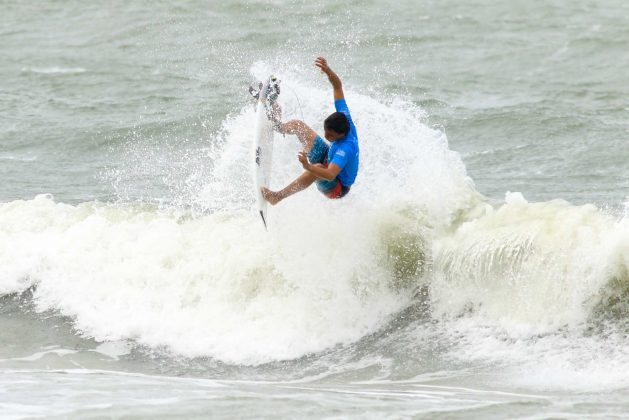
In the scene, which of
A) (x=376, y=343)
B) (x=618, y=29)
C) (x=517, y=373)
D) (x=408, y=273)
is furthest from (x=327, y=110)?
(x=618, y=29)

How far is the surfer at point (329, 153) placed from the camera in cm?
968

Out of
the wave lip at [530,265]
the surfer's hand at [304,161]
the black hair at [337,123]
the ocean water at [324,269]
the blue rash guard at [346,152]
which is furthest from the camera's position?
the blue rash guard at [346,152]

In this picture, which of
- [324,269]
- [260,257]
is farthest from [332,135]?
[260,257]

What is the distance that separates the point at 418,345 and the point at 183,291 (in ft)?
9.73

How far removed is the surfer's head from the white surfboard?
1041mm

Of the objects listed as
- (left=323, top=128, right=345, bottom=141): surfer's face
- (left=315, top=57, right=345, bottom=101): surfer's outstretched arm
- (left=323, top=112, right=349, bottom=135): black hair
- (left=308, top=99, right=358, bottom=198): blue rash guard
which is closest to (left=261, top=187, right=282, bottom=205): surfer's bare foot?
(left=308, top=99, right=358, bottom=198): blue rash guard

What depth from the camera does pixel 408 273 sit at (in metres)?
10.9

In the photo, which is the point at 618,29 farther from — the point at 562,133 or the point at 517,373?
the point at 517,373

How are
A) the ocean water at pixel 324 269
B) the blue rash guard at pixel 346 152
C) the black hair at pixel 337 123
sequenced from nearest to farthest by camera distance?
the ocean water at pixel 324 269
the black hair at pixel 337 123
the blue rash guard at pixel 346 152

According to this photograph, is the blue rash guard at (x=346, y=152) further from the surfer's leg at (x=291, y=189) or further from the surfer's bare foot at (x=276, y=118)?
the surfer's bare foot at (x=276, y=118)

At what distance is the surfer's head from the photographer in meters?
9.65

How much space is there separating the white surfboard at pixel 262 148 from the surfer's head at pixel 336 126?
41.0 inches

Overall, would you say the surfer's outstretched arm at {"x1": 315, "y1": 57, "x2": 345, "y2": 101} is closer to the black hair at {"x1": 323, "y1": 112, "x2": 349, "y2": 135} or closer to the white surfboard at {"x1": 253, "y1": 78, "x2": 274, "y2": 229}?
the black hair at {"x1": 323, "y1": 112, "x2": 349, "y2": 135}

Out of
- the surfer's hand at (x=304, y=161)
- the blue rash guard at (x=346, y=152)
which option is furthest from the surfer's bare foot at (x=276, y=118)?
the surfer's hand at (x=304, y=161)
